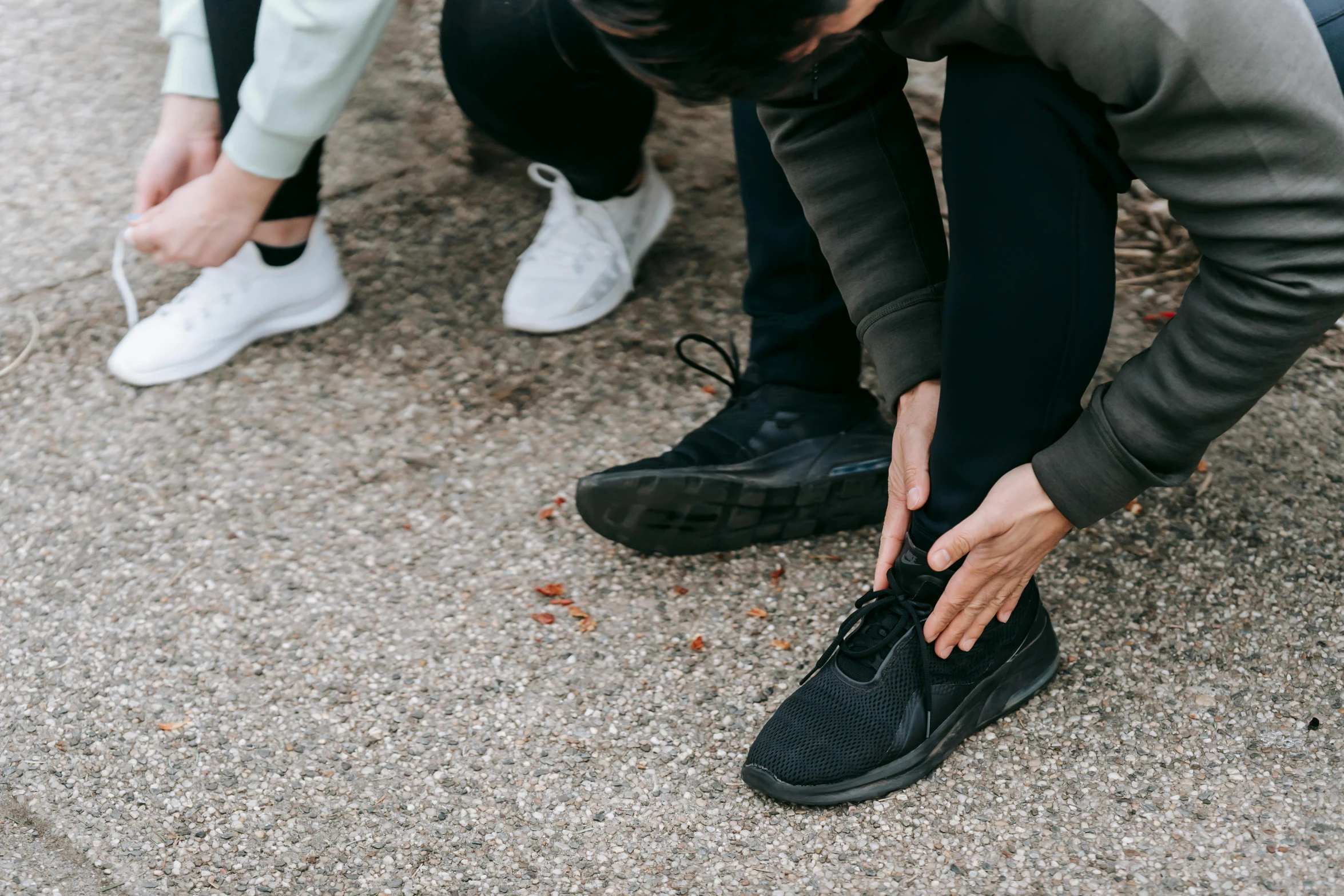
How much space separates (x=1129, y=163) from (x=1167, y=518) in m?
0.66

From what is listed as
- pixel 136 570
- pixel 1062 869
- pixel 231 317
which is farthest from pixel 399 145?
pixel 1062 869

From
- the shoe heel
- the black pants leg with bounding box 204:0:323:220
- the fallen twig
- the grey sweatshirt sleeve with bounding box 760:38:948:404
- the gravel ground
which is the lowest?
the fallen twig

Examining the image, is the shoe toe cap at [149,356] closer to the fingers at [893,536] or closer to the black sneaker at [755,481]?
the black sneaker at [755,481]

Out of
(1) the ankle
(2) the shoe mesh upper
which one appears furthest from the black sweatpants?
(2) the shoe mesh upper

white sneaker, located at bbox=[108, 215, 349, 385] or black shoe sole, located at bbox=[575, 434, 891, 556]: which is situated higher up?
black shoe sole, located at bbox=[575, 434, 891, 556]

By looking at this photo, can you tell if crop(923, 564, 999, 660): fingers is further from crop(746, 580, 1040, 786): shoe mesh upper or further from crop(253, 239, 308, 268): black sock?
crop(253, 239, 308, 268): black sock

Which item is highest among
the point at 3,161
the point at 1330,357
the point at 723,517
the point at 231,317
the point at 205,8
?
the point at 205,8

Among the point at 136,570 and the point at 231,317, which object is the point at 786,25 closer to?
the point at 136,570

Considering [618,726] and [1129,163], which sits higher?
[1129,163]

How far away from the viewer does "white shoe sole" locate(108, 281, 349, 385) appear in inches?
68.0

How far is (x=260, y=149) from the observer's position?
1.47 meters

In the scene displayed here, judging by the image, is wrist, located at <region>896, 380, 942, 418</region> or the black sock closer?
wrist, located at <region>896, 380, 942, 418</region>

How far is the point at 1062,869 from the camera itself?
3.43ft

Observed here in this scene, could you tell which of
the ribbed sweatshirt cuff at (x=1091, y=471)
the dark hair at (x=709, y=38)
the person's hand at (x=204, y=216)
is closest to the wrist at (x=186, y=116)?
the person's hand at (x=204, y=216)
